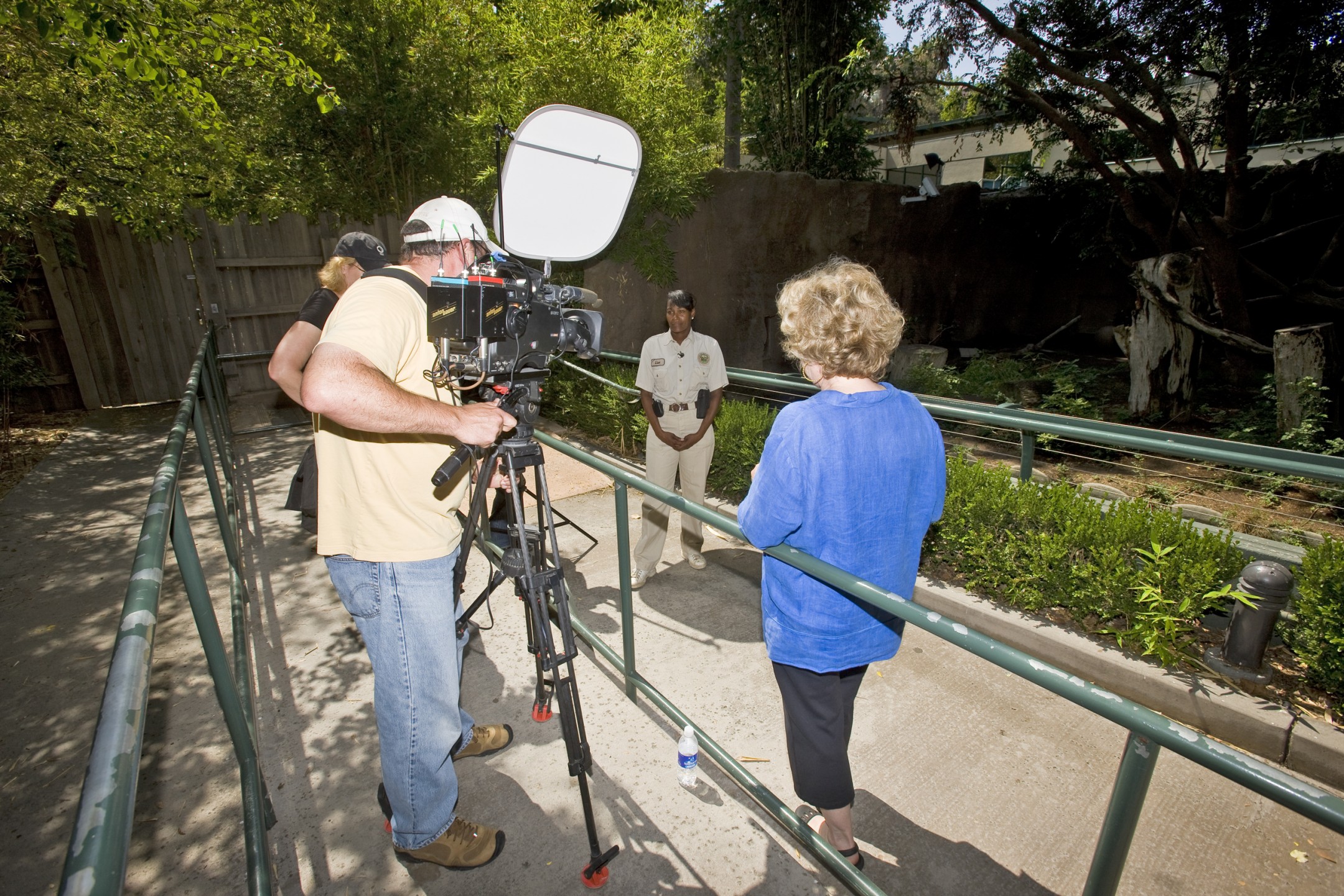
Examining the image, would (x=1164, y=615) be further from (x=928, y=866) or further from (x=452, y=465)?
(x=452, y=465)

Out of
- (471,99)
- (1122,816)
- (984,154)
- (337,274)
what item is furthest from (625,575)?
(984,154)

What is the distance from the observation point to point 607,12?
968 cm

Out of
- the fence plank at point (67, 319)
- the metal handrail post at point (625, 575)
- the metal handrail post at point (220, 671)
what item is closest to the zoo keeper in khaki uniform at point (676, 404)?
the metal handrail post at point (625, 575)

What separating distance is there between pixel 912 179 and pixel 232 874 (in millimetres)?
17599

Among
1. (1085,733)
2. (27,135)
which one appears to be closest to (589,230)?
(1085,733)

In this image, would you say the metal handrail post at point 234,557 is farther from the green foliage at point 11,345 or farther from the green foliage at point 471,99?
the green foliage at point 471,99

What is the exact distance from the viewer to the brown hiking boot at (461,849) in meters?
2.08

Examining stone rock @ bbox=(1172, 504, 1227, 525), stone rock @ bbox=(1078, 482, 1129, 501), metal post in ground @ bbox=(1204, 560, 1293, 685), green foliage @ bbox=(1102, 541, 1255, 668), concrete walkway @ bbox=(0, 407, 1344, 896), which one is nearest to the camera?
concrete walkway @ bbox=(0, 407, 1344, 896)

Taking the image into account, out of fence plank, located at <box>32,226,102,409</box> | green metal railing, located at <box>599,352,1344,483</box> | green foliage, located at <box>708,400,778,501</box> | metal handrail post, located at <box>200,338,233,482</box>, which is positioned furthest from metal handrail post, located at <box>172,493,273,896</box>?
fence plank, located at <box>32,226,102,409</box>

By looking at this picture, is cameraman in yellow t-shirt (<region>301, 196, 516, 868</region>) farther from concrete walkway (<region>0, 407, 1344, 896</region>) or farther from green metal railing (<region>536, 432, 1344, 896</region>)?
green metal railing (<region>536, 432, 1344, 896</region>)

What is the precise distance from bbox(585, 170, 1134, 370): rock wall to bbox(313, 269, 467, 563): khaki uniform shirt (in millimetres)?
A: 6686

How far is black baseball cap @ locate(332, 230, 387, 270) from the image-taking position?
3.73 metres

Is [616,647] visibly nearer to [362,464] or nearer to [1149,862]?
[362,464]

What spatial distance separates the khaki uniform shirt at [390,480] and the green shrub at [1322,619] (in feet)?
11.4
